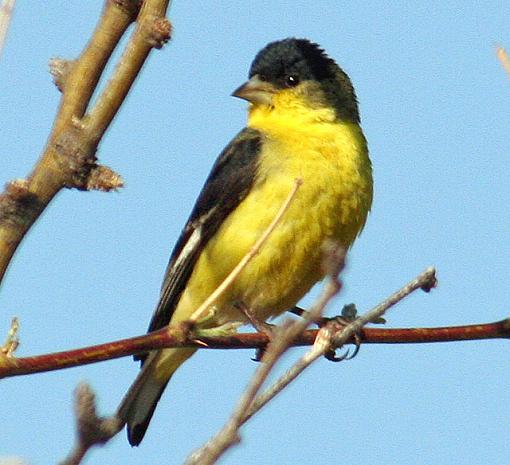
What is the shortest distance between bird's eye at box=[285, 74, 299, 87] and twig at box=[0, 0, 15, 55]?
13.3ft

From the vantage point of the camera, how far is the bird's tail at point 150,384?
18.4 ft

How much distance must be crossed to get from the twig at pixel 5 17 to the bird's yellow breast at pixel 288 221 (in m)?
3.06

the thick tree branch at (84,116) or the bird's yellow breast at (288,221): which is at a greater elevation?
the thick tree branch at (84,116)

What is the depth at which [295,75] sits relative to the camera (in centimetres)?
587

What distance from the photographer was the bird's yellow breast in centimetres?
493

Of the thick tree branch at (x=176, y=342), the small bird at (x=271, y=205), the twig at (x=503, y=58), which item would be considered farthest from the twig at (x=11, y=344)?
the small bird at (x=271, y=205)

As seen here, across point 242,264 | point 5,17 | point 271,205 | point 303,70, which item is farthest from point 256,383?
point 303,70

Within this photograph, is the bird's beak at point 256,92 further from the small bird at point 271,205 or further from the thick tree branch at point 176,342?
the thick tree branch at point 176,342

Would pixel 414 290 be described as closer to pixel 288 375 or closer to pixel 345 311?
pixel 288 375

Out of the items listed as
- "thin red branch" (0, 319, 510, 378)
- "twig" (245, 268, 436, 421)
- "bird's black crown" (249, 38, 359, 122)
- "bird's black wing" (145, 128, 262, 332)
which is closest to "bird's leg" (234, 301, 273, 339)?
"bird's black wing" (145, 128, 262, 332)

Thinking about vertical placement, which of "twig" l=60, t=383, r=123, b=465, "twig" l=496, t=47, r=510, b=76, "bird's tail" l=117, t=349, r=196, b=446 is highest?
"twig" l=496, t=47, r=510, b=76

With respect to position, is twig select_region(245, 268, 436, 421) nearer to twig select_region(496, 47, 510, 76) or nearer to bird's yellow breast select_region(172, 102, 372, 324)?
twig select_region(496, 47, 510, 76)

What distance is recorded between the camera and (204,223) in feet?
17.6

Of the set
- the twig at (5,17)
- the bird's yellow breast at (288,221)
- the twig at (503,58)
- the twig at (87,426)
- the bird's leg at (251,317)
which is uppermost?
the twig at (503,58)
